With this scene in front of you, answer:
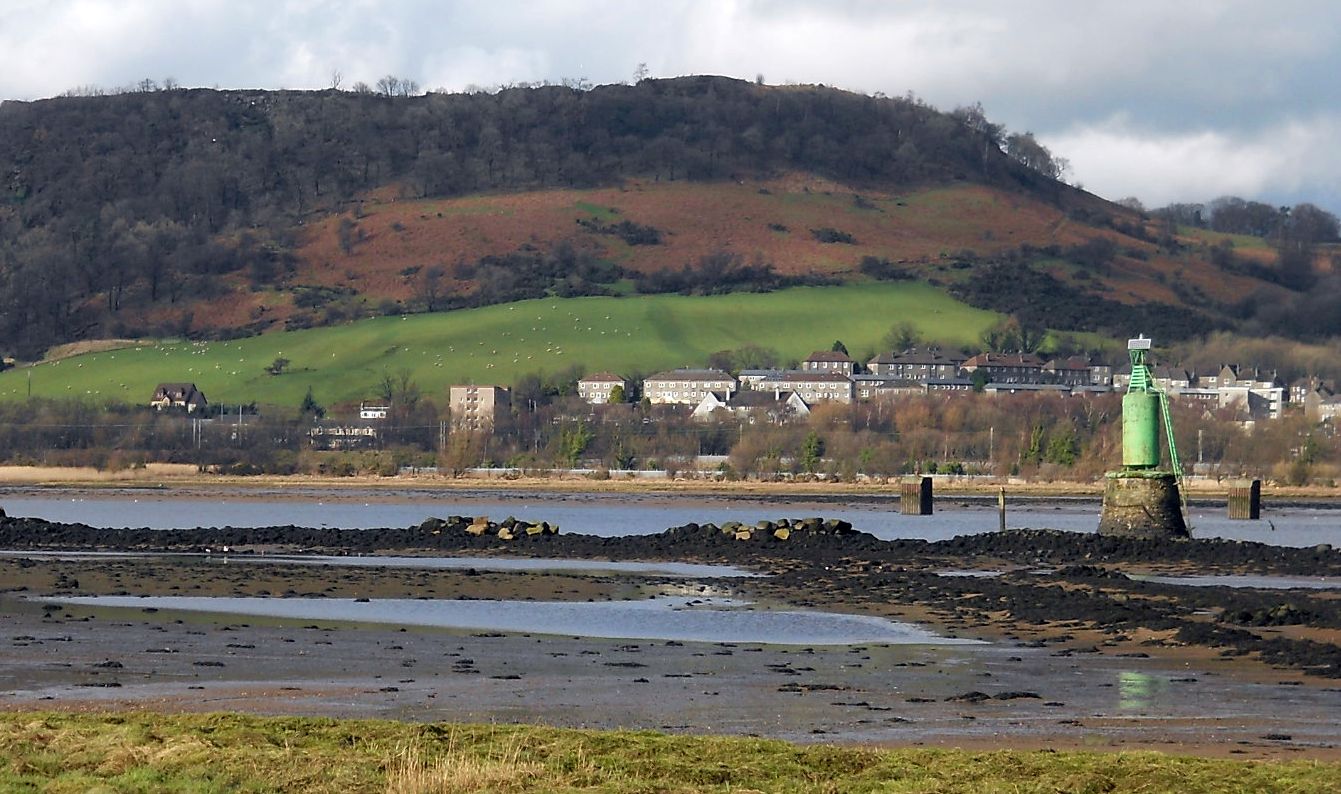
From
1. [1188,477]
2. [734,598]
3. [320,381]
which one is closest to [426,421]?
[320,381]

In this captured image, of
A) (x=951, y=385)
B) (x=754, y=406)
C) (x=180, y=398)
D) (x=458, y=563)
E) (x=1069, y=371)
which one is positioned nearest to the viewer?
(x=458, y=563)

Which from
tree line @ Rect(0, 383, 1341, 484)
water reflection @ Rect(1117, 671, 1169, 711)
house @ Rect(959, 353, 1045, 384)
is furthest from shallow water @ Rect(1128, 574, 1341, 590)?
house @ Rect(959, 353, 1045, 384)

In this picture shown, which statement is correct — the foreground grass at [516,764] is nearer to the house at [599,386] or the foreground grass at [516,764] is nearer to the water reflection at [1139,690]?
the water reflection at [1139,690]

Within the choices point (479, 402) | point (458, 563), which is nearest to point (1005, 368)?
point (479, 402)

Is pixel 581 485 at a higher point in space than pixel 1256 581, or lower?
higher

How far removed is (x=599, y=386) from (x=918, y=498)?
78.3m

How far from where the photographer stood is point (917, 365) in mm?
166625

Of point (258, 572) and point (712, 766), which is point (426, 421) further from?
point (712, 766)

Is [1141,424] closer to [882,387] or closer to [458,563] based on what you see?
[458,563]

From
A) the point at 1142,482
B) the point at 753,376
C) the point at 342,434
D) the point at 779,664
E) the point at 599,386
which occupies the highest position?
the point at 753,376

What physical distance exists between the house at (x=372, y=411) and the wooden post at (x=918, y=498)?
230 ft

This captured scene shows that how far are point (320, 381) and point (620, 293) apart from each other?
1583 inches

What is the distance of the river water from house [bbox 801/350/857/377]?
219 feet

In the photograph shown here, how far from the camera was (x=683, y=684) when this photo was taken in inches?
853
